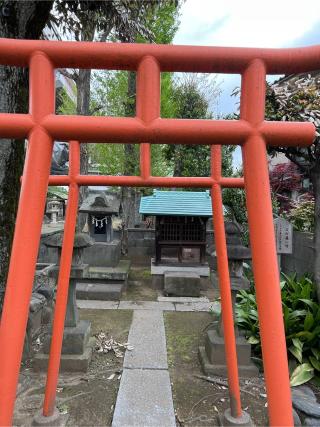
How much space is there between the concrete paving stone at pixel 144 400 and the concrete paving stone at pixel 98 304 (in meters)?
2.60

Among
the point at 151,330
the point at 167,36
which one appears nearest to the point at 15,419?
the point at 151,330

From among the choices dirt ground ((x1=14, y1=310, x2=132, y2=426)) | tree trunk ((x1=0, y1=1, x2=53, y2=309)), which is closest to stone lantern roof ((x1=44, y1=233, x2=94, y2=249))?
tree trunk ((x1=0, y1=1, x2=53, y2=309))

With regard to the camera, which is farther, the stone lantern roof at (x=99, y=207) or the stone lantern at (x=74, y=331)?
the stone lantern roof at (x=99, y=207)

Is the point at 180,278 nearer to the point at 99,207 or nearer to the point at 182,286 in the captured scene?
the point at 182,286

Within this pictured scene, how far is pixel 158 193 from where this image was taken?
901 centimetres

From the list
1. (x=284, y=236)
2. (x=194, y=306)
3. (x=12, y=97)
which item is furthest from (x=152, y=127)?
(x=194, y=306)

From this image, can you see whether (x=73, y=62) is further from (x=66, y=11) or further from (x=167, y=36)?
(x=167, y=36)

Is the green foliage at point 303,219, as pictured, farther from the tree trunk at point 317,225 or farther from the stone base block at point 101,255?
the stone base block at point 101,255

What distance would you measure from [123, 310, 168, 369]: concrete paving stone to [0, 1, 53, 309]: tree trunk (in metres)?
1.94

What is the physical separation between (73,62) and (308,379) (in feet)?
13.1

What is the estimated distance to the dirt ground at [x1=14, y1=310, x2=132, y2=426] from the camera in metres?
2.94

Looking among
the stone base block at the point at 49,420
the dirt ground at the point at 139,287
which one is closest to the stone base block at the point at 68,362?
the stone base block at the point at 49,420

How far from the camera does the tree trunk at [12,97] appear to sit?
2766mm

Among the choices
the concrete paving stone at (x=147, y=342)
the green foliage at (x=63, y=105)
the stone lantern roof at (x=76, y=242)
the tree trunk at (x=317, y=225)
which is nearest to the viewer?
the stone lantern roof at (x=76, y=242)
